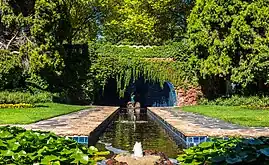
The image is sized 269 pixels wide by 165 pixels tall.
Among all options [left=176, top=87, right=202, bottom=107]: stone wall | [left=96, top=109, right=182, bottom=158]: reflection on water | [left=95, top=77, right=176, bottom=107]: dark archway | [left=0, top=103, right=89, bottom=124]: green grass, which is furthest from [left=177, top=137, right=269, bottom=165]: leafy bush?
[left=95, top=77, right=176, bottom=107]: dark archway

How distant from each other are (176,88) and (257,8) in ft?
21.8

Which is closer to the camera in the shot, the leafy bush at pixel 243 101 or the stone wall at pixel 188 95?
the leafy bush at pixel 243 101

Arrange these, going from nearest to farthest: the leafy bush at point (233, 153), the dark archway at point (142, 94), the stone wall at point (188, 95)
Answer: the leafy bush at point (233, 153) → the stone wall at point (188, 95) → the dark archway at point (142, 94)

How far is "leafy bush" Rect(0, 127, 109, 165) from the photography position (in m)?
4.06

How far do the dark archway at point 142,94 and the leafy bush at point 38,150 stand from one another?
774 inches

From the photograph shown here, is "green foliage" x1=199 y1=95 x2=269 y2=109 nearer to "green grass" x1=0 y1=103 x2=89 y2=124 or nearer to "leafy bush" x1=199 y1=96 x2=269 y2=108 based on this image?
"leafy bush" x1=199 y1=96 x2=269 y2=108

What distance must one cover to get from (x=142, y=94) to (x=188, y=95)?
548 centimetres

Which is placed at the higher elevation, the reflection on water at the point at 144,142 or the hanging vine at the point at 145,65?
the hanging vine at the point at 145,65

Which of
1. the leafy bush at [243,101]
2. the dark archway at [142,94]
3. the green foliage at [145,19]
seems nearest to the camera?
the leafy bush at [243,101]

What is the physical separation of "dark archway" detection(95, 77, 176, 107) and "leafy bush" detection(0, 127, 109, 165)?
19670mm

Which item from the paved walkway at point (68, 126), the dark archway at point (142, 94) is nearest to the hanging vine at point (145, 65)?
the dark archway at point (142, 94)

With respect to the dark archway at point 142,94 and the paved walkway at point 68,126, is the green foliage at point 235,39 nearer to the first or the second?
the dark archway at point 142,94

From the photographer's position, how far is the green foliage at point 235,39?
61.3 feet

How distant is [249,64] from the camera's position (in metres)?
18.7
